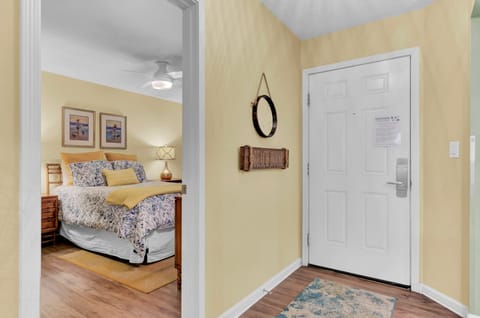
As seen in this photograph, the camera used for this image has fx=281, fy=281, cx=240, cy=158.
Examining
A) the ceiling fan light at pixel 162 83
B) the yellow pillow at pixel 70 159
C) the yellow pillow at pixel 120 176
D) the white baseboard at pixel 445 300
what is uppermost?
the ceiling fan light at pixel 162 83

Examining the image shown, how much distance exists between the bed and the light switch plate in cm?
226

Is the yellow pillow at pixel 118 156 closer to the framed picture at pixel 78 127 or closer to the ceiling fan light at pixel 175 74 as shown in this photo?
the framed picture at pixel 78 127

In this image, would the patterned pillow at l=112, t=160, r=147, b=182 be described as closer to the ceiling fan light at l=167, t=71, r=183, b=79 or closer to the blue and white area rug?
the ceiling fan light at l=167, t=71, r=183, b=79

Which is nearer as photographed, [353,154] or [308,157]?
[353,154]

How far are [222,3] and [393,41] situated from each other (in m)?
1.64

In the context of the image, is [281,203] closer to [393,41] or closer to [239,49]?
[239,49]

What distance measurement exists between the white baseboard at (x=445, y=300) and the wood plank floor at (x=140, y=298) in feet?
0.19

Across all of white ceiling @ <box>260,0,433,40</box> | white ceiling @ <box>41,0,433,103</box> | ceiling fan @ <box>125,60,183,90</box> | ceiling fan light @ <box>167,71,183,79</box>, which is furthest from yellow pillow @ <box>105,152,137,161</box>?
white ceiling @ <box>260,0,433,40</box>

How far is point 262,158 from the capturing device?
7.59 feet

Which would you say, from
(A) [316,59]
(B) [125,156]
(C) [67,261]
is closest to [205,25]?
(A) [316,59]

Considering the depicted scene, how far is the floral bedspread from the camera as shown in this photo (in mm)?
2947

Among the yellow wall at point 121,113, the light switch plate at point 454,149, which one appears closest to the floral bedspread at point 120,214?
the yellow wall at point 121,113

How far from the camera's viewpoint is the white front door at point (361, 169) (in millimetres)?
2518

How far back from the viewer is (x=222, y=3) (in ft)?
6.34
